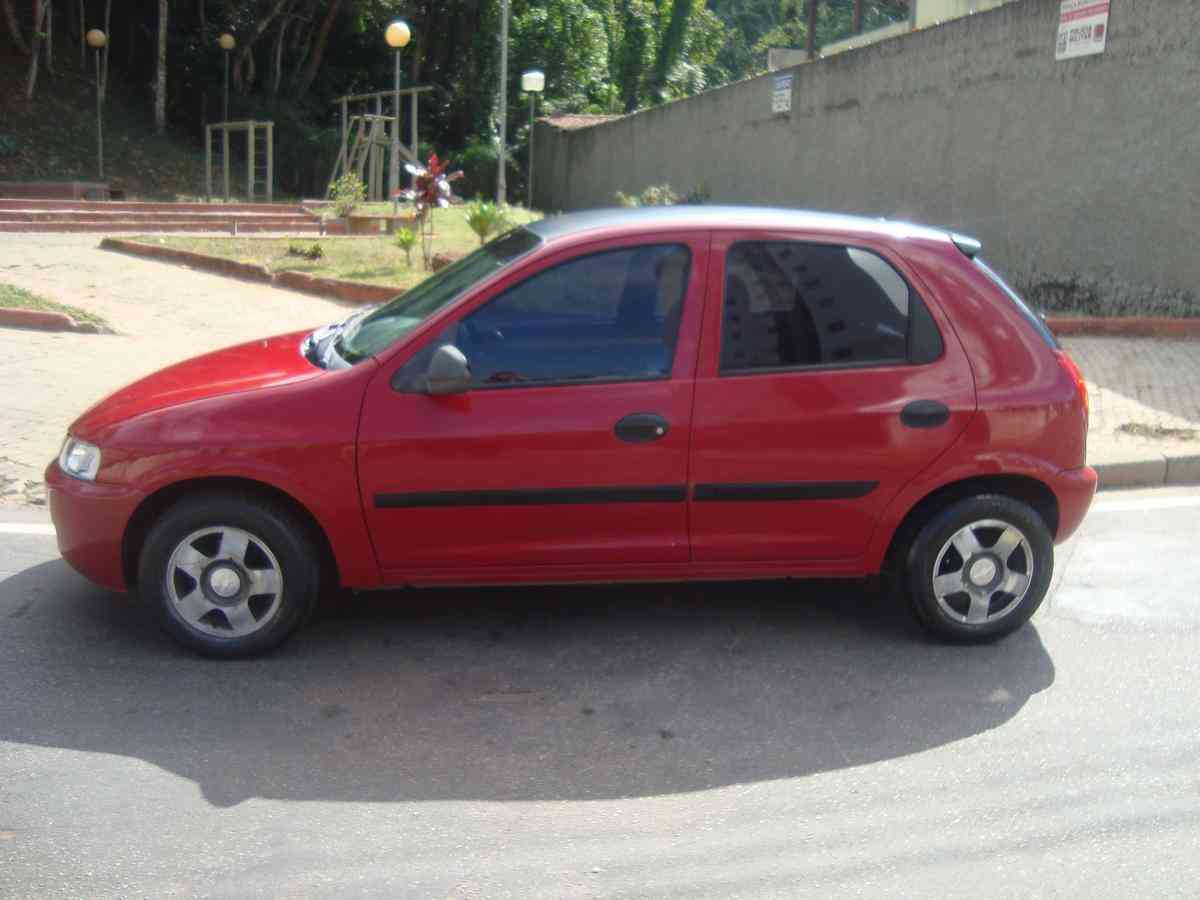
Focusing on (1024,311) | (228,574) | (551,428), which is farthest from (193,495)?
(1024,311)

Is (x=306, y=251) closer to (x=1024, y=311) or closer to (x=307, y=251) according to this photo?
(x=307, y=251)

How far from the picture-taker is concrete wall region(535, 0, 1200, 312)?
37.5 feet

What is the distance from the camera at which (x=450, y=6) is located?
33344 millimetres

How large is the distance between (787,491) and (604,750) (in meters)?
Result: 1.22

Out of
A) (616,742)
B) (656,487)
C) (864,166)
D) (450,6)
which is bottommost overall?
(616,742)

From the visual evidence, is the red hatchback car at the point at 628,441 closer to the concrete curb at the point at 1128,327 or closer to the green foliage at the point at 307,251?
the concrete curb at the point at 1128,327

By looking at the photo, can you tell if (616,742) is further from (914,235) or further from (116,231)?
(116,231)

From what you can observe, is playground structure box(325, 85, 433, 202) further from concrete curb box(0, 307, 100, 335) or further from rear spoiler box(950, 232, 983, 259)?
rear spoiler box(950, 232, 983, 259)

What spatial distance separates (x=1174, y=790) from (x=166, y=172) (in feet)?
88.7

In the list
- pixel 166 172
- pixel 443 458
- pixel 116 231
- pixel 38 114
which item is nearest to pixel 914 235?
pixel 443 458

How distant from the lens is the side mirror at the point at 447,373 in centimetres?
442

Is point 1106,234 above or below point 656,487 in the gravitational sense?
above

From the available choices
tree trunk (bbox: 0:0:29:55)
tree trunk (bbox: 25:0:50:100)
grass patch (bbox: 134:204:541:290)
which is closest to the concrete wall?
grass patch (bbox: 134:204:541:290)

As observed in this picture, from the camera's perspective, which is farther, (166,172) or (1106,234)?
(166,172)
